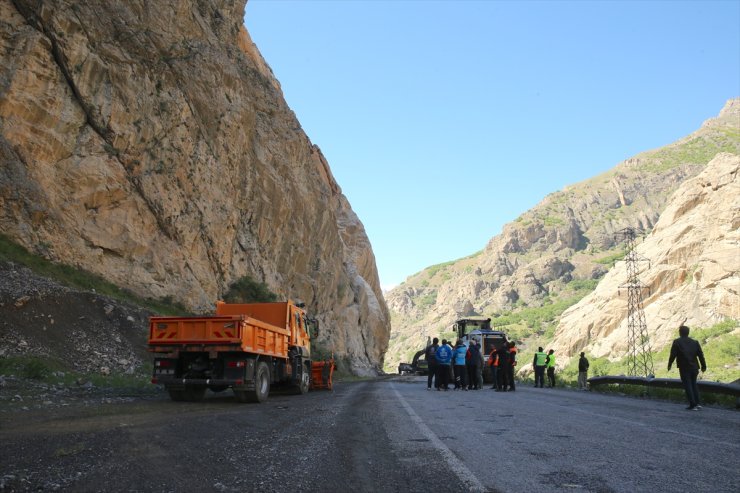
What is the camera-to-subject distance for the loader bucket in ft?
67.3

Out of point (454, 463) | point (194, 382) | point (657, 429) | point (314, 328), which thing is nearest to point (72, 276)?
point (314, 328)

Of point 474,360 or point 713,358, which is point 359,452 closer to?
point 474,360

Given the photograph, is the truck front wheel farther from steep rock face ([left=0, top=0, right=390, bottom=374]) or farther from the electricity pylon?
the electricity pylon

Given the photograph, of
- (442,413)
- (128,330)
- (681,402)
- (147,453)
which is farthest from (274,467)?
(128,330)

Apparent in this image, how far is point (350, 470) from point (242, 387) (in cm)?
777

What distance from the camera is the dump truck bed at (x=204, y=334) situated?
12266mm

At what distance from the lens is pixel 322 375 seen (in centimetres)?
2069

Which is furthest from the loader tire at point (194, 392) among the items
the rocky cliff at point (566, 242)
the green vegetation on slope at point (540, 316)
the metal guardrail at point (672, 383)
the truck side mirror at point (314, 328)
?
the rocky cliff at point (566, 242)

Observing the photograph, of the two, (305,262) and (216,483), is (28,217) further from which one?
(305,262)

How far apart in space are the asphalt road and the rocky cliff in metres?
118

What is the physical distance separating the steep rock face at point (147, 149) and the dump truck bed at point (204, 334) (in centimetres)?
1152

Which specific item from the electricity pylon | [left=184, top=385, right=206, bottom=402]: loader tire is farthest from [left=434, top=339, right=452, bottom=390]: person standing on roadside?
the electricity pylon

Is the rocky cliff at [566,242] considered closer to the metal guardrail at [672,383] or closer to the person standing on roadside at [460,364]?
the person standing on roadside at [460,364]

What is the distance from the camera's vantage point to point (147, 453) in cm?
575
